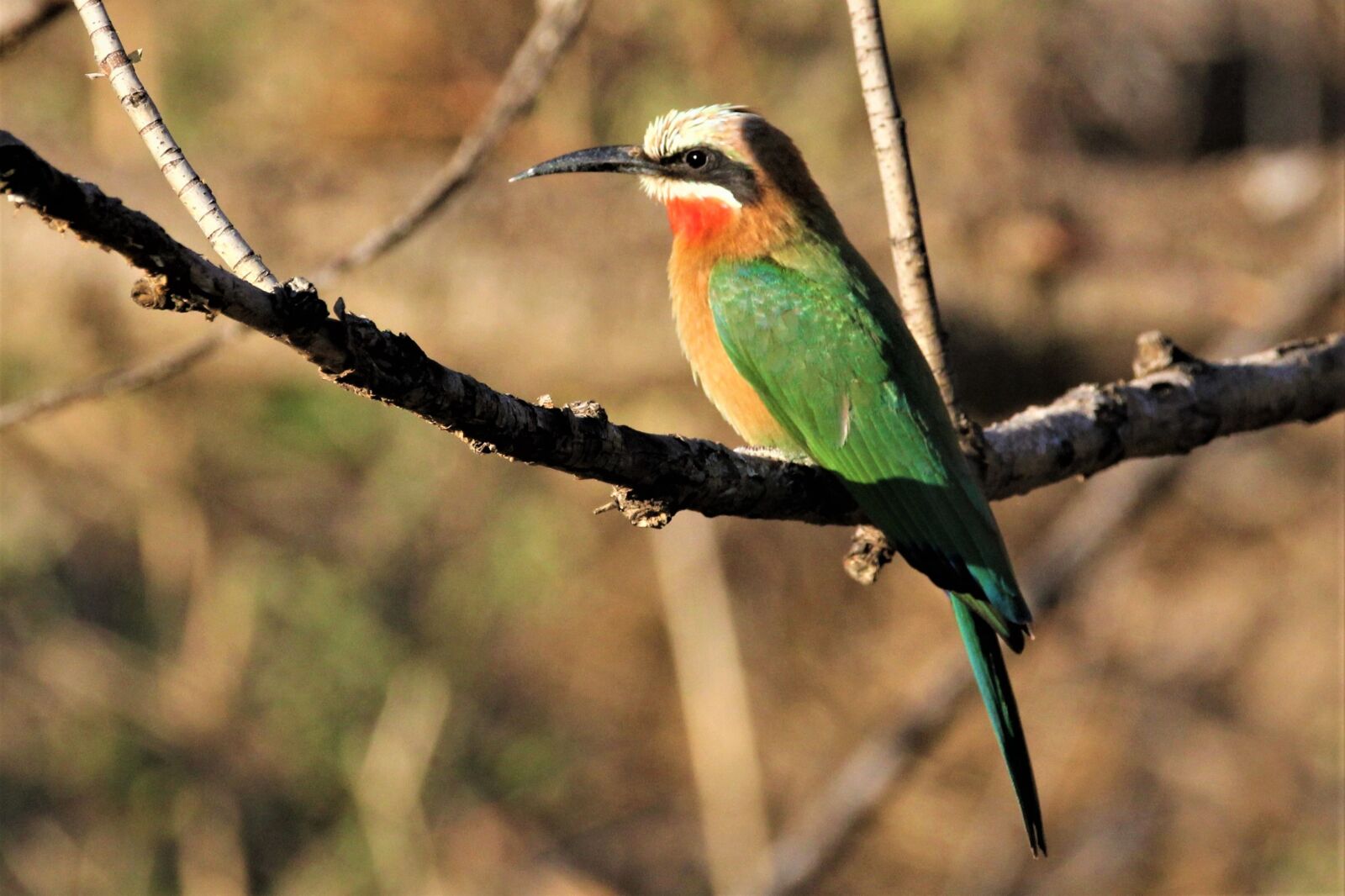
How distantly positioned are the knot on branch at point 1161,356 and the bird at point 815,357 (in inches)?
17.2

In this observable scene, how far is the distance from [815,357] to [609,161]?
75cm

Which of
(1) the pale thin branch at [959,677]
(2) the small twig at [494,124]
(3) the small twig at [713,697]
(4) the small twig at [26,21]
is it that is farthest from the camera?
(3) the small twig at [713,697]

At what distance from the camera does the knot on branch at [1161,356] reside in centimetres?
271

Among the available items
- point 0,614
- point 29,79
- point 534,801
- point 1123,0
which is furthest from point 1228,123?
point 0,614

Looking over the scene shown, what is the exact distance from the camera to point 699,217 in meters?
3.20

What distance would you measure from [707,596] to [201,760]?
1.99 meters

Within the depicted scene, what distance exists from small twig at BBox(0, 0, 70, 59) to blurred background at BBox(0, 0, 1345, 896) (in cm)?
201

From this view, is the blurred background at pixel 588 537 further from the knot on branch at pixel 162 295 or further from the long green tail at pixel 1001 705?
the knot on branch at pixel 162 295

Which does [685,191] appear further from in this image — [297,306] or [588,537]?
[588,537]

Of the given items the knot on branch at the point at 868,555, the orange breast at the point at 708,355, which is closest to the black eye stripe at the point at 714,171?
the orange breast at the point at 708,355

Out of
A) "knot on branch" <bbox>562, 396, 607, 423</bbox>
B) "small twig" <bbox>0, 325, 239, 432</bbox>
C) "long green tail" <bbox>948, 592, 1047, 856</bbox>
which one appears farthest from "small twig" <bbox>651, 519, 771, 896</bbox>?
"knot on branch" <bbox>562, 396, 607, 423</bbox>

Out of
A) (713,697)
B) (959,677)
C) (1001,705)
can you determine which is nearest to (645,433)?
(1001,705)

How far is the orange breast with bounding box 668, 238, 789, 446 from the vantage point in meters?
2.89

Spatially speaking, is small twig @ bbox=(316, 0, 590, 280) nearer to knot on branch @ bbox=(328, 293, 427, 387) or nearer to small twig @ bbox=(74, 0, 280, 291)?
small twig @ bbox=(74, 0, 280, 291)
